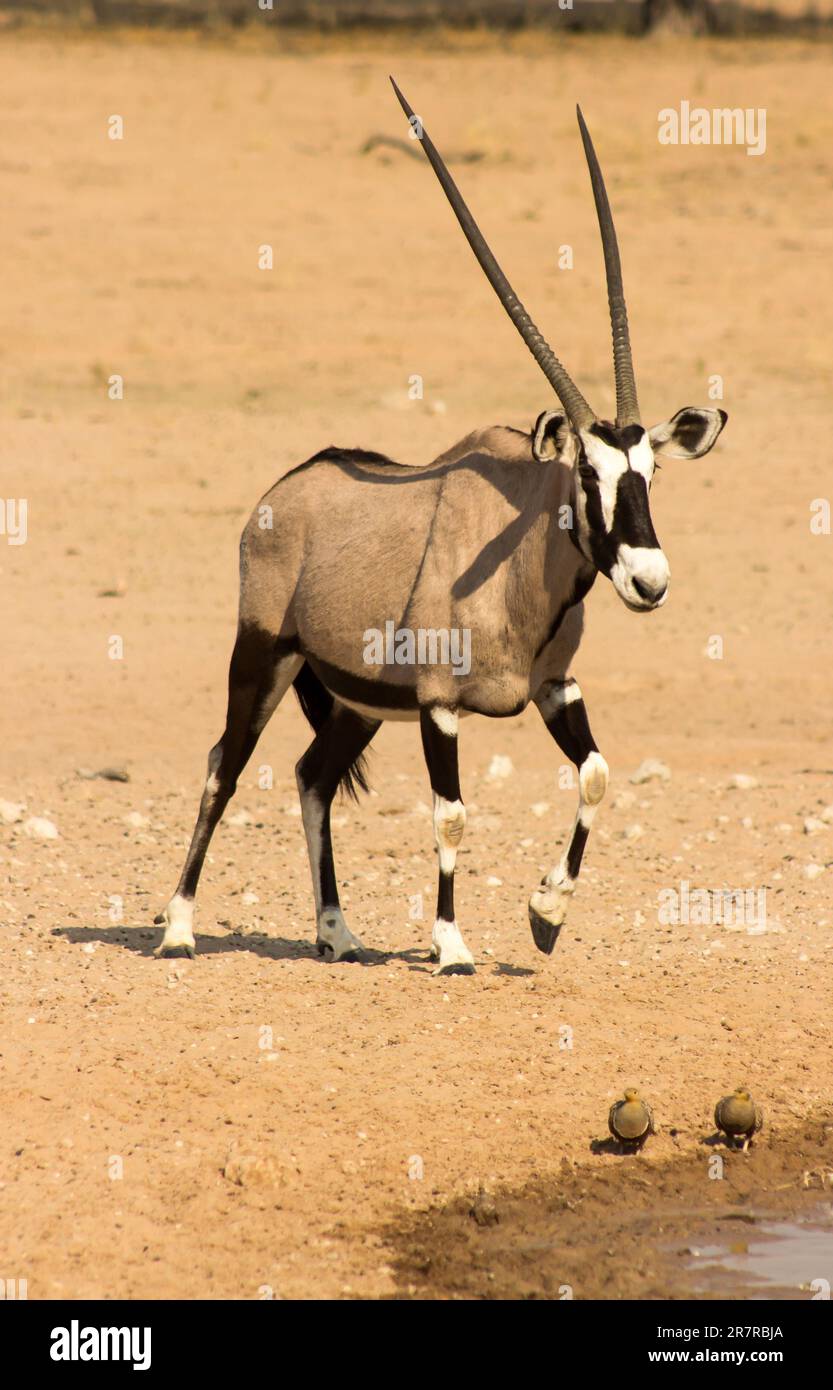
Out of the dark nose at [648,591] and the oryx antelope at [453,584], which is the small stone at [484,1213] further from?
the dark nose at [648,591]

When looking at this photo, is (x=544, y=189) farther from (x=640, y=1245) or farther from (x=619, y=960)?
(x=640, y=1245)

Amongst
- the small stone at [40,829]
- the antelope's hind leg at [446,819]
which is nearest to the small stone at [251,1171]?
the antelope's hind leg at [446,819]

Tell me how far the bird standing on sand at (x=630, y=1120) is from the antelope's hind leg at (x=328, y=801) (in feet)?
5.95

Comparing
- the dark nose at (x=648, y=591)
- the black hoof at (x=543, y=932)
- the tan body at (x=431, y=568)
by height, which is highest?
the tan body at (x=431, y=568)

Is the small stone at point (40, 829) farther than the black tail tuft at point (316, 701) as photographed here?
Yes

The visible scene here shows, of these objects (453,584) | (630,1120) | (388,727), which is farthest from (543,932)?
(388,727)

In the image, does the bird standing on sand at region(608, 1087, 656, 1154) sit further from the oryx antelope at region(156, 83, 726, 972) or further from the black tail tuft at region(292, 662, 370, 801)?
the black tail tuft at region(292, 662, 370, 801)

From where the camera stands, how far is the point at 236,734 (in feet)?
27.6

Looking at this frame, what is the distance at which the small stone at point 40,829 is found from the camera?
34.3ft

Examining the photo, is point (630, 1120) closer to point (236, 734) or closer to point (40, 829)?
point (236, 734)

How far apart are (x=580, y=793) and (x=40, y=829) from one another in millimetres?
3852

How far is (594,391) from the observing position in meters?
19.2

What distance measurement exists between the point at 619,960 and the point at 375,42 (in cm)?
2334

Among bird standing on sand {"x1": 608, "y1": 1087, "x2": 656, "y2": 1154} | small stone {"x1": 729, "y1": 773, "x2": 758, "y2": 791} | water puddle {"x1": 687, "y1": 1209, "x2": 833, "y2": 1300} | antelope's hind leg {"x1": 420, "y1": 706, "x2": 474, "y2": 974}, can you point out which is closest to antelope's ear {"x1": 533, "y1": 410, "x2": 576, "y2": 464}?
antelope's hind leg {"x1": 420, "y1": 706, "x2": 474, "y2": 974}
